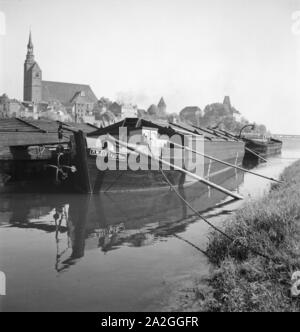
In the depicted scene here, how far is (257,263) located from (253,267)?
0.49 ft

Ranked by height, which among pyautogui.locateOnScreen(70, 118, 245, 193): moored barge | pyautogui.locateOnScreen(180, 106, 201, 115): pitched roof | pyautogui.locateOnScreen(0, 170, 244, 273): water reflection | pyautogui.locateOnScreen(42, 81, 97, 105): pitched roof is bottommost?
pyautogui.locateOnScreen(0, 170, 244, 273): water reflection

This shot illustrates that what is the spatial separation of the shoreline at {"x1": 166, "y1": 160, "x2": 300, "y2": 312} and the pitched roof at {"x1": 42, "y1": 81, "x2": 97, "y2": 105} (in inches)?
5050

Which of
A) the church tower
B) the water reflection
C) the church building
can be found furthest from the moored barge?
the church tower

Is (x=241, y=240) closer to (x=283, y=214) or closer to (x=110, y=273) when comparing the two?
(x=283, y=214)

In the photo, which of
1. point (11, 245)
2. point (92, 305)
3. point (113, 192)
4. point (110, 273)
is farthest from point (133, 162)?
point (92, 305)

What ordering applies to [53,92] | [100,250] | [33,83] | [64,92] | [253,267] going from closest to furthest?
[253,267]
[100,250]
[33,83]
[53,92]
[64,92]

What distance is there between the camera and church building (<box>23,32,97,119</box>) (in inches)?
4899

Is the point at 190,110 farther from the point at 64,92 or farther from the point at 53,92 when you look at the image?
the point at 53,92

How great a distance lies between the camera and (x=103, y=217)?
1191 centimetres

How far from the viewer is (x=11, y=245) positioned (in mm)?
8797

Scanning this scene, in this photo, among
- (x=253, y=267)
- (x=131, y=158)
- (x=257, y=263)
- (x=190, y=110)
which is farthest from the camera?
(x=190, y=110)

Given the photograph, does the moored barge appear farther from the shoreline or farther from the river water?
the shoreline

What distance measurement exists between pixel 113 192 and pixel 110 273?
8.74m

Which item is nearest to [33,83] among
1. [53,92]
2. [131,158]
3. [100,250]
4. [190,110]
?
[53,92]
